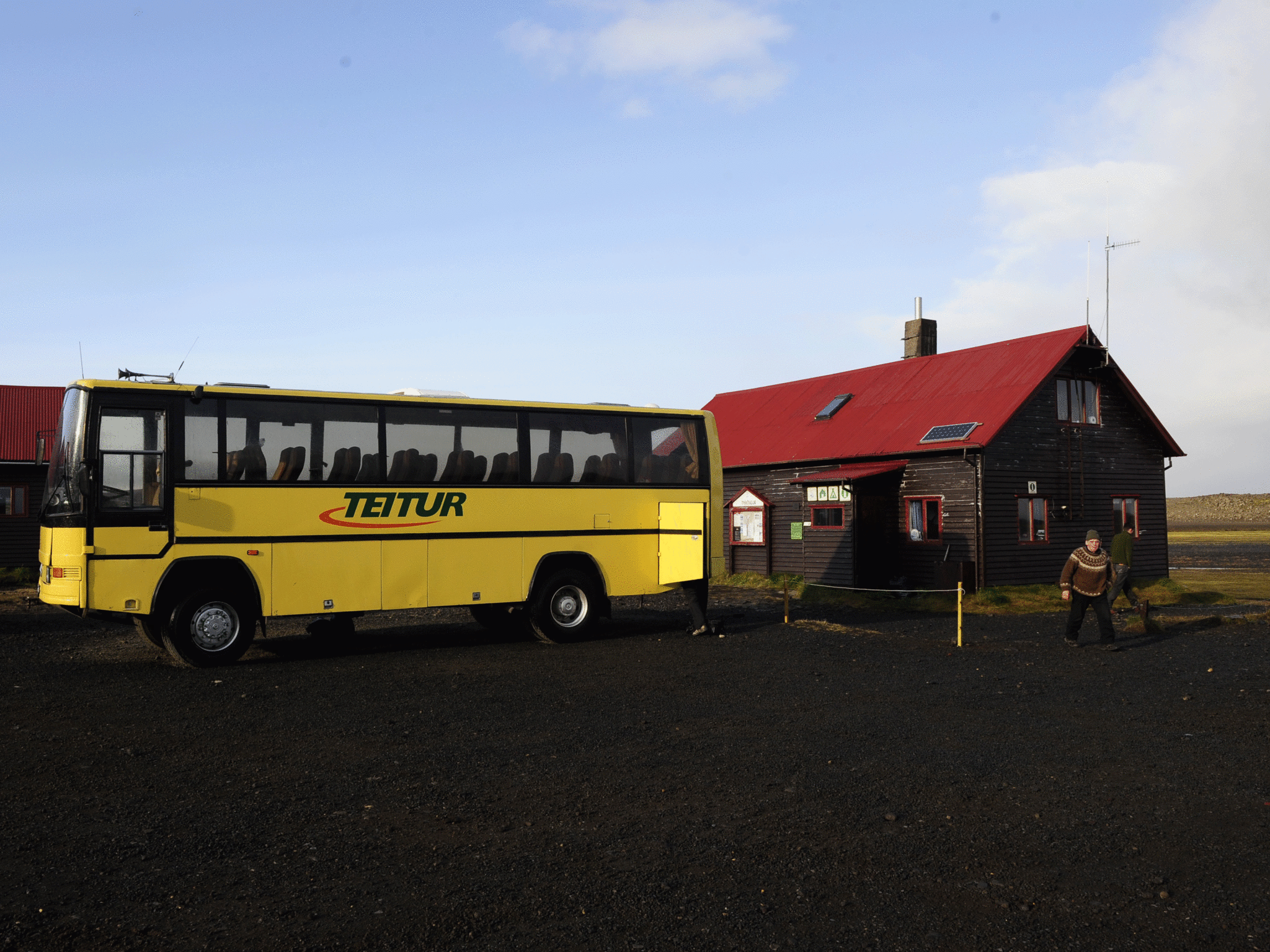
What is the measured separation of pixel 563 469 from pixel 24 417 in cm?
2486

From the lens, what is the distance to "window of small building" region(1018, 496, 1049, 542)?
24.8 m

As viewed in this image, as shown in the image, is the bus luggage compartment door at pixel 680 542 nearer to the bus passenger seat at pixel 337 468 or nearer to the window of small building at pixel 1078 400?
the bus passenger seat at pixel 337 468

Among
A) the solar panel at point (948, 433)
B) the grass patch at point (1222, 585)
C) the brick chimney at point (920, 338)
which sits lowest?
the grass patch at point (1222, 585)

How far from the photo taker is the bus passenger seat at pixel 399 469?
14.5 meters

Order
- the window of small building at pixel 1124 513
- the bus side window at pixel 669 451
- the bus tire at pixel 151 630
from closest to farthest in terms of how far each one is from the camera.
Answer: the bus tire at pixel 151 630
the bus side window at pixel 669 451
the window of small building at pixel 1124 513

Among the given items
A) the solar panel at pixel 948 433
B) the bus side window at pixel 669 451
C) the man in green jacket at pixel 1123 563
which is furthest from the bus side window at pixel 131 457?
the solar panel at pixel 948 433

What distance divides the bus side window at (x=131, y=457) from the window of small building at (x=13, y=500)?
21713 mm

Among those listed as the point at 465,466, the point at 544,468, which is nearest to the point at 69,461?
the point at 465,466

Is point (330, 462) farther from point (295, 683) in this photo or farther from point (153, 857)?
point (153, 857)

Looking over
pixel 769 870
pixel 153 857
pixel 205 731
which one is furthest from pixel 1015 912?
pixel 205 731

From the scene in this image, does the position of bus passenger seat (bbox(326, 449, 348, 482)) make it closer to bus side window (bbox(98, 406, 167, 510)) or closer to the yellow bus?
the yellow bus

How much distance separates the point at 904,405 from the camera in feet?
91.6

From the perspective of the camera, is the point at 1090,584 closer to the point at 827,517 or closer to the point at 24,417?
the point at 827,517

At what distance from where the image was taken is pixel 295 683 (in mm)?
11758
